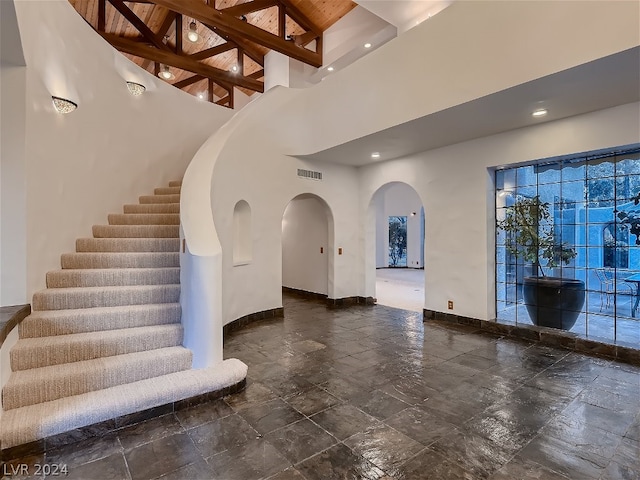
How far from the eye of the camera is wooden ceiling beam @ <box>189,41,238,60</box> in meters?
8.16

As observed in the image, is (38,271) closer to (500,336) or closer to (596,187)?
(500,336)

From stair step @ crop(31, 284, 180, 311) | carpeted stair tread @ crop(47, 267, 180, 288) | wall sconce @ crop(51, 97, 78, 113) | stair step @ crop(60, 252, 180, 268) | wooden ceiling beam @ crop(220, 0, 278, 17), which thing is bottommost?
stair step @ crop(31, 284, 180, 311)

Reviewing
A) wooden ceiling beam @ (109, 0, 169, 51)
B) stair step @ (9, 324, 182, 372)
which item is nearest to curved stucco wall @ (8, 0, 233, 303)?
stair step @ (9, 324, 182, 372)

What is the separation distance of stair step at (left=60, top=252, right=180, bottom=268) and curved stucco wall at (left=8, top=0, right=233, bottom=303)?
0.46 ft

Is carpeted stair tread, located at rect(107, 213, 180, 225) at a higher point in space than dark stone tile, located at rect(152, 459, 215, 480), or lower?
higher

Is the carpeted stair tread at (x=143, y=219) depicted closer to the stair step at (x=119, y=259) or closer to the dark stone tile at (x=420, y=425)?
the stair step at (x=119, y=259)

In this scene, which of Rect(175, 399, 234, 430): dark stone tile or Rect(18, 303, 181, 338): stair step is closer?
Rect(175, 399, 234, 430): dark stone tile

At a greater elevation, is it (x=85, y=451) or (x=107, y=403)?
(x=107, y=403)

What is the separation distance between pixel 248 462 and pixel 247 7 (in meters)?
7.55

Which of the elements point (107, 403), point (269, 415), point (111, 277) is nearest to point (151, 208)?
point (111, 277)

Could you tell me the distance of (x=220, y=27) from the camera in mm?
6102

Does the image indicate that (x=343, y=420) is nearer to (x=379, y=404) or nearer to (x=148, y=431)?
(x=379, y=404)

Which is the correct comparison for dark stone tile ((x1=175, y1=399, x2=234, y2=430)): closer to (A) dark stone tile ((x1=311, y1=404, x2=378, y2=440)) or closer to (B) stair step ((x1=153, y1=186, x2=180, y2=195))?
(A) dark stone tile ((x1=311, y1=404, x2=378, y2=440))

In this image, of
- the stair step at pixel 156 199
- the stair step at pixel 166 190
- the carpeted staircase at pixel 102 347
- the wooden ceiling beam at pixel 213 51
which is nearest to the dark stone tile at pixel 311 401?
the carpeted staircase at pixel 102 347
